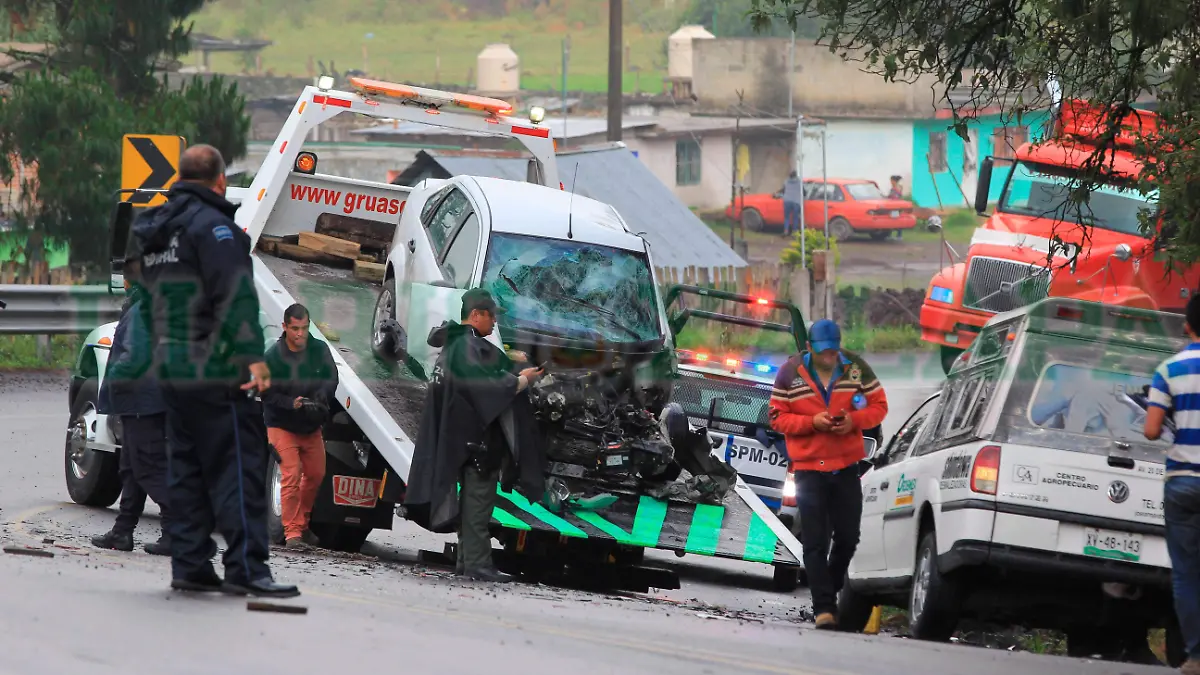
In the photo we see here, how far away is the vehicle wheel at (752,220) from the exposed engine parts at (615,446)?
42.9 metres

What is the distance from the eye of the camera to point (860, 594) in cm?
1127

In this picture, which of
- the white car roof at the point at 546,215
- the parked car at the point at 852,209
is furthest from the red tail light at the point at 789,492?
the parked car at the point at 852,209

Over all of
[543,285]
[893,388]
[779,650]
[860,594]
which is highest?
[543,285]

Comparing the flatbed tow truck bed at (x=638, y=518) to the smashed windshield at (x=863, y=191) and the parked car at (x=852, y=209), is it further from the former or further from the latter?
the smashed windshield at (x=863, y=191)

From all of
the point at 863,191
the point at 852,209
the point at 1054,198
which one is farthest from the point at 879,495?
the point at 863,191

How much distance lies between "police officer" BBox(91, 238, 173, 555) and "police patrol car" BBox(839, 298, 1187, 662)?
13.7 feet

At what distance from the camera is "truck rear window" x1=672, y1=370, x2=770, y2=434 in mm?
14531

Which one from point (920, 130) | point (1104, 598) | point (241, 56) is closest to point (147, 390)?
point (1104, 598)

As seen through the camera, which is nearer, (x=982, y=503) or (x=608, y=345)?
(x=982, y=503)

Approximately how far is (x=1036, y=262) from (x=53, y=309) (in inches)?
439

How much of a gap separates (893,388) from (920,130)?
34.6 metres

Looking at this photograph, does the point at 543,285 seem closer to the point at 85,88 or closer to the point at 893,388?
the point at 85,88

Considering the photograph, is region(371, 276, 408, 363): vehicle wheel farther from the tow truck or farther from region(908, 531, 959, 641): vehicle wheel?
region(908, 531, 959, 641): vehicle wheel

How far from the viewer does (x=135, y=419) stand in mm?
10445
